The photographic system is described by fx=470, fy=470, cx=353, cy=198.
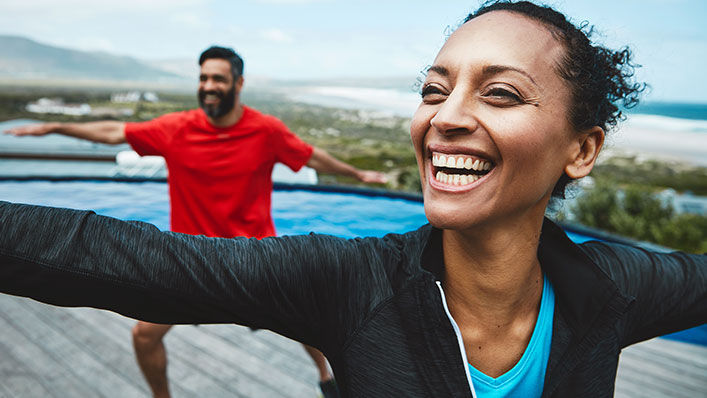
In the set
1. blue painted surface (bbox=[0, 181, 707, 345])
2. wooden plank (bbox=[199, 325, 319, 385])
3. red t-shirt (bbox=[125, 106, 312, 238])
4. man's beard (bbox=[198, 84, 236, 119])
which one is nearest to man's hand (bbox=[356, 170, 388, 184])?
red t-shirt (bbox=[125, 106, 312, 238])

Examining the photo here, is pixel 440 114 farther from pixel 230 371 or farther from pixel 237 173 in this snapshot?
pixel 230 371

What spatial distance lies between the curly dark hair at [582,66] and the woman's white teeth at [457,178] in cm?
25

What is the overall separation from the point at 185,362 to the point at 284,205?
3.79 m

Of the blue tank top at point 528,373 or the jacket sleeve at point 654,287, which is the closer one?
the blue tank top at point 528,373

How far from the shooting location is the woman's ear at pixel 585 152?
3.06ft

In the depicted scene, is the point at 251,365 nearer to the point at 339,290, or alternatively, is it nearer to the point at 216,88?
the point at 216,88

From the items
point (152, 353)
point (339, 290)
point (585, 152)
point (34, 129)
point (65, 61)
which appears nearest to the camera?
point (339, 290)

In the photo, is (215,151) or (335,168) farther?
(335,168)

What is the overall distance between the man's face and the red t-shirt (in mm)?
90

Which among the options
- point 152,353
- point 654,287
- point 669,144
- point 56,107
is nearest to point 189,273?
point 654,287

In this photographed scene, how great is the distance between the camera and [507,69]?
79 centimetres

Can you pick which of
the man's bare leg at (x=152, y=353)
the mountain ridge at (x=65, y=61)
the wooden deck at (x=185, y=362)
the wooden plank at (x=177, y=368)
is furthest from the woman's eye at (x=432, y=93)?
the mountain ridge at (x=65, y=61)

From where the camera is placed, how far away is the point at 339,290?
0.83 metres

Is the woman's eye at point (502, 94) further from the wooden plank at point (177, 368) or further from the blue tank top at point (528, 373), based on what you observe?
the wooden plank at point (177, 368)
